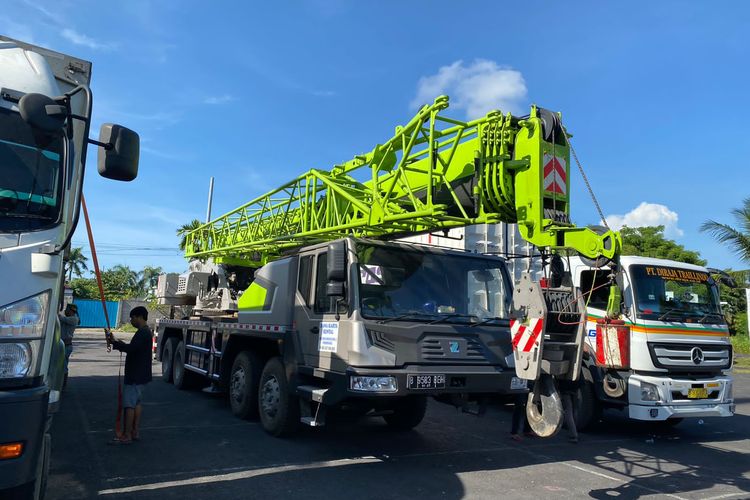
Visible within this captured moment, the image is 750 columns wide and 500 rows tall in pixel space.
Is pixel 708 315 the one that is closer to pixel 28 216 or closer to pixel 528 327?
pixel 528 327

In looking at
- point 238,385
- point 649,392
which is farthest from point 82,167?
point 649,392

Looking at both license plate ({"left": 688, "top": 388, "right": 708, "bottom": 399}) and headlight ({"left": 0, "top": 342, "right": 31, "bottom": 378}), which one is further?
license plate ({"left": 688, "top": 388, "right": 708, "bottom": 399})

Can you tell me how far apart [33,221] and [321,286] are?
11.7ft

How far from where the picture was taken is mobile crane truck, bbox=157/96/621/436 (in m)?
5.12

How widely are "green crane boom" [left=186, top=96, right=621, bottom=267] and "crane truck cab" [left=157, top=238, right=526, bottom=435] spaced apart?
25.8 inches

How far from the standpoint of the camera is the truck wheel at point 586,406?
26.1ft

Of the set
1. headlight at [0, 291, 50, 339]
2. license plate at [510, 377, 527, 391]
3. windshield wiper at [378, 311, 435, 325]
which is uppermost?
windshield wiper at [378, 311, 435, 325]

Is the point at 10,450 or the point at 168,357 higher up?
the point at 10,450

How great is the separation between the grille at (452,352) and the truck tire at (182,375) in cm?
661

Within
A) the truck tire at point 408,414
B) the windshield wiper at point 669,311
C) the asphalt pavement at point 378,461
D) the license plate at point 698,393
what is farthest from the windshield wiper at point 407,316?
the license plate at point 698,393

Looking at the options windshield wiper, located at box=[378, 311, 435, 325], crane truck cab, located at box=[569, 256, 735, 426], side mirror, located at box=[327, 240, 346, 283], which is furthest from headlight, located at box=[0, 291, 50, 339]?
crane truck cab, located at box=[569, 256, 735, 426]

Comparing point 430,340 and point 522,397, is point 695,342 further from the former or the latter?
point 430,340

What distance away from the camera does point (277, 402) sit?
6762mm

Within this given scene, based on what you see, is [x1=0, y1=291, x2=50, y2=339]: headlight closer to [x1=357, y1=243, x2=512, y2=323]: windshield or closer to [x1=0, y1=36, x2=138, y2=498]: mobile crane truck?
[x1=0, y1=36, x2=138, y2=498]: mobile crane truck
